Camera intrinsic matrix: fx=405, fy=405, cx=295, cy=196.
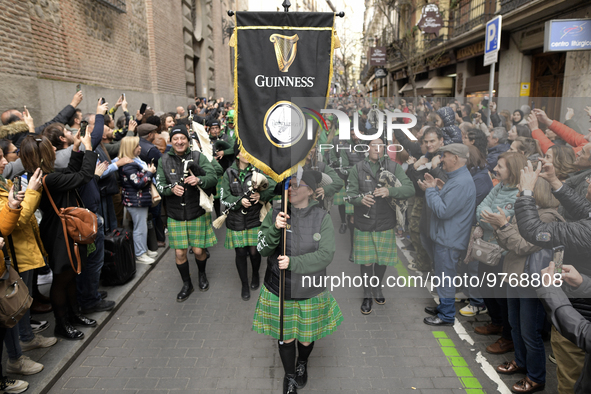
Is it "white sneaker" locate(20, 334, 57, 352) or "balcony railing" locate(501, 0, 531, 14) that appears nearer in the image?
"white sneaker" locate(20, 334, 57, 352)

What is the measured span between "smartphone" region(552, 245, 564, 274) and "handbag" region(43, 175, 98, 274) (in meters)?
4.27

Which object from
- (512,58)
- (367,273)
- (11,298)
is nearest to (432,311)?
(367,273)

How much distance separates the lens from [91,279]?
495 centimetres

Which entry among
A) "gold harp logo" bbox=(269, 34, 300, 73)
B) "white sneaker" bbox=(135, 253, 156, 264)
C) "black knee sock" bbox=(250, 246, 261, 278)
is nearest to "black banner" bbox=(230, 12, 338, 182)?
"gold harp logo" bbox=(269, 34, 300, 73)

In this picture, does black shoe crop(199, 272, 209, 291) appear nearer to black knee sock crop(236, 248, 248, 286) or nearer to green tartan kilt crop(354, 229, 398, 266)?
black knee sock crop(236, 248, 248, 286)

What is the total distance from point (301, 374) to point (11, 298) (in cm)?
256

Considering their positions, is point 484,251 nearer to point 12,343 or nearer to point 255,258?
point 255,258

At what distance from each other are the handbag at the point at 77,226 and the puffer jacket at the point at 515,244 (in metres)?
4.01

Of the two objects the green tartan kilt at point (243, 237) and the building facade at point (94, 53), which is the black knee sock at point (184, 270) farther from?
the building facade at point (94, 53)

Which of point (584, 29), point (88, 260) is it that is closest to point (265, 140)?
point (88, 260)

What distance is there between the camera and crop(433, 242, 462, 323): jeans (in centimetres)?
448

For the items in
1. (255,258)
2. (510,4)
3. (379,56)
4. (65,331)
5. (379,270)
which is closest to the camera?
(65,331)

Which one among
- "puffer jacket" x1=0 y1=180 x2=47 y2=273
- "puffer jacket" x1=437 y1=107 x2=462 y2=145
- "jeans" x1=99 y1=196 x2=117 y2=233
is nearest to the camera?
"puffer jacket" x1=0 y1=180 x2=47 y2=273

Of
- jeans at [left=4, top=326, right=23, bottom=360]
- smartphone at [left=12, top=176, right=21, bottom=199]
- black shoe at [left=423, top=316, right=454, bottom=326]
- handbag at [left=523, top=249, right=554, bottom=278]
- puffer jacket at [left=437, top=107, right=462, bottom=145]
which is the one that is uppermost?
puffer jacket at [left=437, top=107, right=462, bottom=145]
